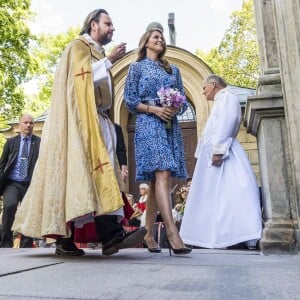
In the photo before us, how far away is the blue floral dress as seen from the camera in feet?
12.0

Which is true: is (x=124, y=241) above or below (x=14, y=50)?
below

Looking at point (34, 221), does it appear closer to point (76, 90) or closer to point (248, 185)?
point (76, 90)

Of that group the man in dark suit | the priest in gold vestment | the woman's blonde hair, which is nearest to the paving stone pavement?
the priest in gold vestment

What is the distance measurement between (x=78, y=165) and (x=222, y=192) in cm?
226

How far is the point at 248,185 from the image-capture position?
4781 millimetres

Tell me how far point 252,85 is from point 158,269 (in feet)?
78.5

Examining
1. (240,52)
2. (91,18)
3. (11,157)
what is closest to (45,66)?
(240,52)

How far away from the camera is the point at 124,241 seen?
3.06 metres

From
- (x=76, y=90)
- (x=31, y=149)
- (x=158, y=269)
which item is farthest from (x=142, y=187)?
(x=158, y=269)

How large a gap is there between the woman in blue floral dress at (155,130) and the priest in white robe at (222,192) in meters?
0.98

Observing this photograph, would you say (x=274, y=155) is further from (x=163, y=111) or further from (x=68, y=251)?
(x=68, y=251)

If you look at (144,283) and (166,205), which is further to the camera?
(166,205)

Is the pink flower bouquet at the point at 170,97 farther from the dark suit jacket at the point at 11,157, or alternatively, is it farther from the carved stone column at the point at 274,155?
the dark suit jacket at the point at 11,157

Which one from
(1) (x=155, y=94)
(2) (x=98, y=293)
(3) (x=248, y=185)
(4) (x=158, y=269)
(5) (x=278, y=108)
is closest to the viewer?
(2) (x=98, y=293)
